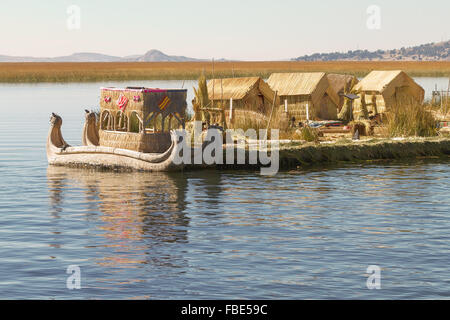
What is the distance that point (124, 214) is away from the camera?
19.8 metres

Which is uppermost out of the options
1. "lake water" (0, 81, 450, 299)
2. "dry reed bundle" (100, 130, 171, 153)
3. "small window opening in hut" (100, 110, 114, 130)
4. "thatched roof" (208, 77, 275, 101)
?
"thatched roof" (208, 77, 275, 101)

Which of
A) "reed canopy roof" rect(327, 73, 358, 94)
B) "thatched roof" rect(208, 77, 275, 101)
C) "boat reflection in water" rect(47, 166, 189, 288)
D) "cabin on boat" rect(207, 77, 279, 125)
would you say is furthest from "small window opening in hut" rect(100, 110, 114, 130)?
"reed canopy roof" rect(327, 73, 358, 94)

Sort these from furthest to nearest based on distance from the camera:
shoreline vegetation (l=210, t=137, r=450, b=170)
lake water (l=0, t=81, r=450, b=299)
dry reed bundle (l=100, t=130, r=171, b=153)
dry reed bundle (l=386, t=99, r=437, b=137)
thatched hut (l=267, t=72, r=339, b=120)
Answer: thatched hut (l=267, t=72, r=339, b=120) < dry reed bundle (l=386, t=99, r=437, b=137) < shoreline vegetation (l=210, t=137, r=450, b=170) < dry reed bundle (l=100, t=130, r=171, b=153) < lake water (l=0, t=81, r=450, b=299)

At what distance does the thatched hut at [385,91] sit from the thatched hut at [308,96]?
1.52m

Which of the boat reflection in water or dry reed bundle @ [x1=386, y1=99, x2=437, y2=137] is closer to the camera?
the boat reflection in water

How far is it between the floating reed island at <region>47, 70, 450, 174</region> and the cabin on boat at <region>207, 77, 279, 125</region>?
46 millimetres

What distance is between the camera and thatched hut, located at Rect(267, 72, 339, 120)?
38.4 meters

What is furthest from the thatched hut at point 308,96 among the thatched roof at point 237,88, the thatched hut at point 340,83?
the thatched hut at point 340,83

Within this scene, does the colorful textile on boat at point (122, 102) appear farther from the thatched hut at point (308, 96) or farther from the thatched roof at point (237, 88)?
the thatched hut at point (308, 96)

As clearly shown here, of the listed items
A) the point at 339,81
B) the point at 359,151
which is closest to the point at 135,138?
the point at 359,151

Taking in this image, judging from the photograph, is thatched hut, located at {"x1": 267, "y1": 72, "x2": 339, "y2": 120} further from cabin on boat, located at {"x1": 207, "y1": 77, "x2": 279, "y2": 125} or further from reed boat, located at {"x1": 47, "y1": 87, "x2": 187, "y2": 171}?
reed boat, located at {"x1": 47, "y1": 87, "x2": 187, "y2": 171}

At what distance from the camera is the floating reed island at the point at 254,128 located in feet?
88.3

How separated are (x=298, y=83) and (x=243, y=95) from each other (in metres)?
4.41
